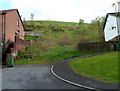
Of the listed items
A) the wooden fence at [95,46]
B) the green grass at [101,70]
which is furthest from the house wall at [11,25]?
the green grass at [101,70]

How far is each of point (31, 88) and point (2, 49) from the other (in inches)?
568

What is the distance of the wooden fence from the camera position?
23698 mm

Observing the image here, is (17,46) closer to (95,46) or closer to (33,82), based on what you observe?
(33,82)

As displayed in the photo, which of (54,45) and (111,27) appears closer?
(111,27)

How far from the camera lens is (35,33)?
39469mm

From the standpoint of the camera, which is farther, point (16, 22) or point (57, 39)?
point (57, 39)

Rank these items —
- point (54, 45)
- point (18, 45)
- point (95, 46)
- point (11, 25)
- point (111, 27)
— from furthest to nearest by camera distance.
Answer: point (54, 45), point (111, 27), point (95, 46), point (11, 25), point (18, 45)

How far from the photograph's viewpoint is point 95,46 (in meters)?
24.5

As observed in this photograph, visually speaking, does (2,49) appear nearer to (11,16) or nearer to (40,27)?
(11,16)

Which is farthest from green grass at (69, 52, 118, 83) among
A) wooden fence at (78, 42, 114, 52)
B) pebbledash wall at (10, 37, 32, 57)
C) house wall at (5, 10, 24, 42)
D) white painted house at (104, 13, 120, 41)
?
white painted house at (104, 13, 120, 41)

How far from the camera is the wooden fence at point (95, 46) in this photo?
23.7 metres


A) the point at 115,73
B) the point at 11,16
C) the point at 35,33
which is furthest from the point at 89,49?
the point at 35,33

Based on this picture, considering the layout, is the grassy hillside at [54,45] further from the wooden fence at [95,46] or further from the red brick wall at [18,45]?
the wooden fence at [95,46]

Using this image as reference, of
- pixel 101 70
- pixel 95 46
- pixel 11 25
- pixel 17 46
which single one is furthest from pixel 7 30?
pixel 101 70
